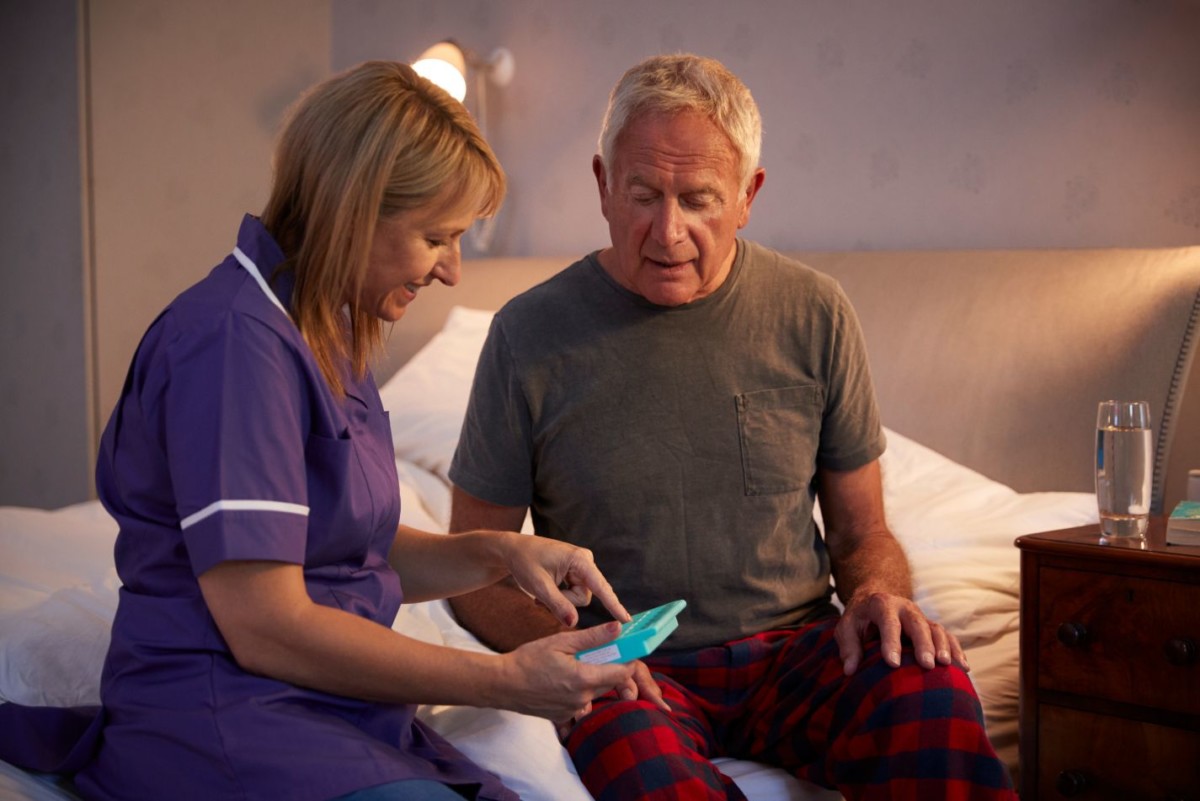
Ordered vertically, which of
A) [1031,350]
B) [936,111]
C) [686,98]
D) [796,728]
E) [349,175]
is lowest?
[796,728]

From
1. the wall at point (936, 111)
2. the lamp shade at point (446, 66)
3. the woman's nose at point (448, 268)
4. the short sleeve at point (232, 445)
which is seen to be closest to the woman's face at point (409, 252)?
the woman's nose at point (448, 268)

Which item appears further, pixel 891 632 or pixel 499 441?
pixel 499 441

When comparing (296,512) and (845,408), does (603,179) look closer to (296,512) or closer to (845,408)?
(845,408)

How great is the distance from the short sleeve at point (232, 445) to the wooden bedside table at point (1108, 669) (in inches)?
38.5

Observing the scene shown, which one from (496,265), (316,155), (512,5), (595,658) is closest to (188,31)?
(512,5)

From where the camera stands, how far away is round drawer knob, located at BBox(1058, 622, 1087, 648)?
4.92ft

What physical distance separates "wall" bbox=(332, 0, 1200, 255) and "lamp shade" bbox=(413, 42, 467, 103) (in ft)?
0.86

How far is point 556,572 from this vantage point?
123 cm

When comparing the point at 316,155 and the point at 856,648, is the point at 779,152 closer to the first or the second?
the point at 856,648

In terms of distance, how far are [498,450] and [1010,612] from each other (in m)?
0.85

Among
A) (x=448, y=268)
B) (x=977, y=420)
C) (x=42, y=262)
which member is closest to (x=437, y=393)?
(x=977, y=420)

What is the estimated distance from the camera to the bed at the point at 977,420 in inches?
70.2

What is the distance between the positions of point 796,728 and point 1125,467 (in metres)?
0.55

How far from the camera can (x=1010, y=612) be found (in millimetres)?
1830
